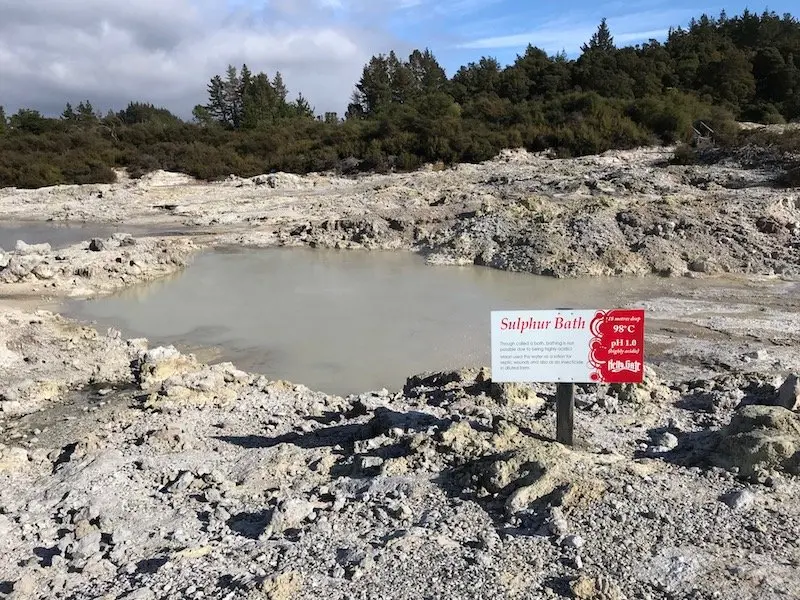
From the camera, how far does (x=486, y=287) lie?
1274 centimetres

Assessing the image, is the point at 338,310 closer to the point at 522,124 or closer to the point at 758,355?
the point at 758,355

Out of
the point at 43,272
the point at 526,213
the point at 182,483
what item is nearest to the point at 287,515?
the point at 182,483

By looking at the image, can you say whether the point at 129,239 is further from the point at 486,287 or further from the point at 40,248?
the point at 486,287

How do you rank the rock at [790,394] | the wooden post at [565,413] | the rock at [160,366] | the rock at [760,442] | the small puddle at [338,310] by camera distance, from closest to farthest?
the rock at [760,442] < the wooden post at [565,413] < the rock at [790,394] < the rock at [160,366] < the small puddle at [338,310]

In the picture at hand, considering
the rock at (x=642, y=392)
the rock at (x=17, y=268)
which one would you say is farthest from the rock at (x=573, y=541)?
the rock at (x=17, y=268)

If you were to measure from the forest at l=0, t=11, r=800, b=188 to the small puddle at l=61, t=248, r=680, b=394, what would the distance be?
11938mm

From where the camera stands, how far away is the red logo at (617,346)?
4.77 m

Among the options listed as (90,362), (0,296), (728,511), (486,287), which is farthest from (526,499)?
(0,296)

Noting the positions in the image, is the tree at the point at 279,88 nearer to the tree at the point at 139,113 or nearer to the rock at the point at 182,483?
the tree at the point at 139,113

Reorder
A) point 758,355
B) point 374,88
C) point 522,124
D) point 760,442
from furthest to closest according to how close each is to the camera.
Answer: point 374,88 → point 522,124 → point 758,355 → point 760,442

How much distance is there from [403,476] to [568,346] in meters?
1.51

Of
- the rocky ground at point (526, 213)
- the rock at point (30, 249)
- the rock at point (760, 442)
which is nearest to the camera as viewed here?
the rock at point (760, 442)

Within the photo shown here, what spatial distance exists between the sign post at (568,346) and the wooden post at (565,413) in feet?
0.42

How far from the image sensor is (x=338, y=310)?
1127cm
